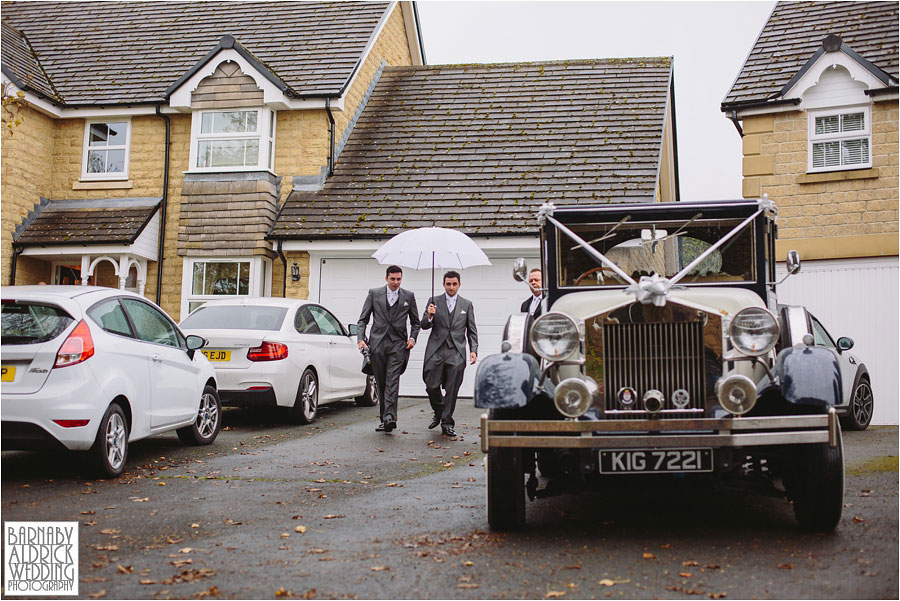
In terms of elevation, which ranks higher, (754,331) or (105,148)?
(105,148)

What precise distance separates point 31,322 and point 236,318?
14.1 feet

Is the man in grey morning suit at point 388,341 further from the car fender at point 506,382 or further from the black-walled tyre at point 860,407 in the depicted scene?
the black-walled tyre at point 860,407

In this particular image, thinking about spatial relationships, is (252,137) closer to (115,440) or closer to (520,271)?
(115,440)

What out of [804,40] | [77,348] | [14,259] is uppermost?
[804,40]

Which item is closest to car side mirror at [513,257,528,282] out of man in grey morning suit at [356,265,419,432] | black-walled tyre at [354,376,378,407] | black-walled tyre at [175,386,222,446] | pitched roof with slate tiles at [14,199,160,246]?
man in grey morning suit at [356,265,419,432]

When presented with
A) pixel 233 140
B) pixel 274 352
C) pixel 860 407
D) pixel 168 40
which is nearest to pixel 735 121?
pixel 860 407

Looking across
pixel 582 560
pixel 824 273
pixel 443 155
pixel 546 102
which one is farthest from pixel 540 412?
pixel 546 102

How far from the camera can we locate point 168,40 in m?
20.1

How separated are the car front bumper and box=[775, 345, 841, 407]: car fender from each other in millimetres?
93

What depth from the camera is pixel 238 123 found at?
17.8m

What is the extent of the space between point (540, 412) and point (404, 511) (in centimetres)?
134

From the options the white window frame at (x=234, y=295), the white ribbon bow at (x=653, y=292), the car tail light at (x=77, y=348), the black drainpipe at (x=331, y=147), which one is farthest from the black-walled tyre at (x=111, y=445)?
the black drainpipe at (x=331, y=147)

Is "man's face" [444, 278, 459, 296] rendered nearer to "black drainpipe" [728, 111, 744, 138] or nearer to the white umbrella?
the white umbrella

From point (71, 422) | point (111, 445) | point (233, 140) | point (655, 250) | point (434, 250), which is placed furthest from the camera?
point (233, 140)
